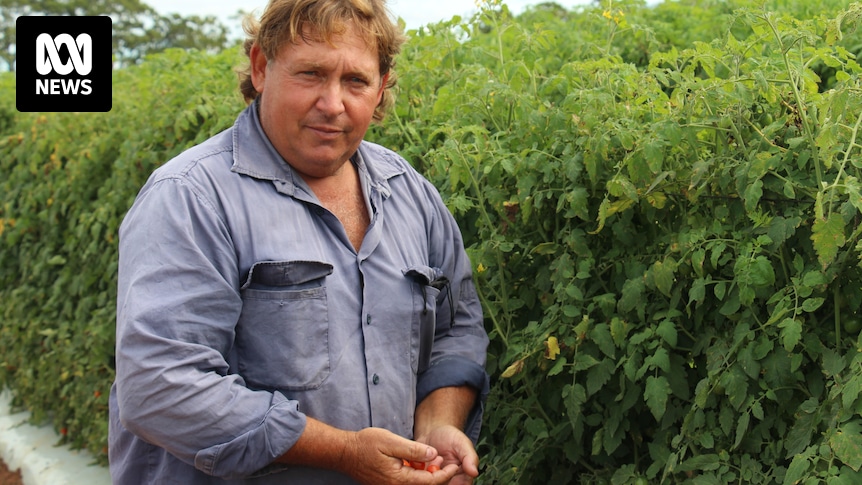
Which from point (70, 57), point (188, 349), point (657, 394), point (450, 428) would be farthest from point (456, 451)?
point (70, 57)

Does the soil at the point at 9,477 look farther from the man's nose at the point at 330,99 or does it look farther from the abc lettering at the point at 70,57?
the man's nose at the point at 330,99

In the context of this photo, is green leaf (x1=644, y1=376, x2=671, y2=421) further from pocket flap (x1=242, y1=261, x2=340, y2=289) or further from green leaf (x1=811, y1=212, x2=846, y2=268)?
pocket flap (x1=242, y1=261, x2=340, y2=289)

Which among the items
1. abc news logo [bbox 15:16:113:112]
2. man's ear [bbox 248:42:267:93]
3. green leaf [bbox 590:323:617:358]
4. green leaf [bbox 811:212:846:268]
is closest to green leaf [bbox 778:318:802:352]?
green leaf [bbox 811:212:846:268]

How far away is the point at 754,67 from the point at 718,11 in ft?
8.49

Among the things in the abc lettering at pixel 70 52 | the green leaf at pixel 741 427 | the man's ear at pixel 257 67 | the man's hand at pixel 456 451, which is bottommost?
the man's hand at pixel 456 451

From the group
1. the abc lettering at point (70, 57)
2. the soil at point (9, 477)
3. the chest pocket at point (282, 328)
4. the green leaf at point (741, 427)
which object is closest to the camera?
the chest pocket at point (282, 328)

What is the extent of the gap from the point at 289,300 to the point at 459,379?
64 cm

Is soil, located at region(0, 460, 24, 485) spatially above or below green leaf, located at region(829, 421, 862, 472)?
below

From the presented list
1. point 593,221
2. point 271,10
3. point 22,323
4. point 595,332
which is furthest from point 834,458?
point 22,323

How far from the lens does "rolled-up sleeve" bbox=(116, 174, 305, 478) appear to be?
2.33m

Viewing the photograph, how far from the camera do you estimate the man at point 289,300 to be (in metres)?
2.36

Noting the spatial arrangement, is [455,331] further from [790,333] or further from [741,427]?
[790,333]

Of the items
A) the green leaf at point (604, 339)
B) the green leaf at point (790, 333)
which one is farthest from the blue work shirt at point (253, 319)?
the green leaf at point (790, 333)

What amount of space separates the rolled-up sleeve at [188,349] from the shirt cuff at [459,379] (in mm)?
558
